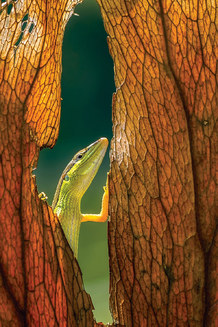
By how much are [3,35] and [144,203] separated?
15 centimetres

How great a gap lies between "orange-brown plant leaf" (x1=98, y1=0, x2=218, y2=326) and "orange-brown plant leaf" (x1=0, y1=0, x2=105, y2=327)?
0.03m

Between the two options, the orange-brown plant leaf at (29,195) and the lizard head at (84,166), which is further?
the lizard head at (84,166)

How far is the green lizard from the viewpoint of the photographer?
0.60 metres

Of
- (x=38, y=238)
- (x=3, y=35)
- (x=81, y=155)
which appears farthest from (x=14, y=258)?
(x=81, y=155)

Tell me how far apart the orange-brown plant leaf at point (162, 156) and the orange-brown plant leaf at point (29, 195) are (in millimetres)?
35

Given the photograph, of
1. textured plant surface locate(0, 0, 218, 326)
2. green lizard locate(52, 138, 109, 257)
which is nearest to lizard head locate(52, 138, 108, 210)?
green lizard locate(52, 138, 109, 257)

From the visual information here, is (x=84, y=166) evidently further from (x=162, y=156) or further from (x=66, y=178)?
(x=162, y=156)

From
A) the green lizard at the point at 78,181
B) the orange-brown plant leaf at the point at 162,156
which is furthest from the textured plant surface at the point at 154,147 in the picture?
the green lizard at the point at 78,181

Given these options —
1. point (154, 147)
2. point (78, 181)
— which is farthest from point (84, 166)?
point (154, 147)

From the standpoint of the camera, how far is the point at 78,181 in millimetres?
622

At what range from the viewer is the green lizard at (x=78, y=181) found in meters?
0.60

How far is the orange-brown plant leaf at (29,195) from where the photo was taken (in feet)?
0.76

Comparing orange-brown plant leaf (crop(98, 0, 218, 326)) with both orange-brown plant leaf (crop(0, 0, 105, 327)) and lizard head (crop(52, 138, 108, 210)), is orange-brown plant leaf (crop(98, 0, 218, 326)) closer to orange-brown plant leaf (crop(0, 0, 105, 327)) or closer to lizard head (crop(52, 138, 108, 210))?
orange-brown plant leaf (crop(0, 0, 105, 327))

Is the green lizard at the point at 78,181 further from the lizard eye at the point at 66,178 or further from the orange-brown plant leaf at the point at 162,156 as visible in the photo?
the orange-brown plant leaf at the point at 162,156
